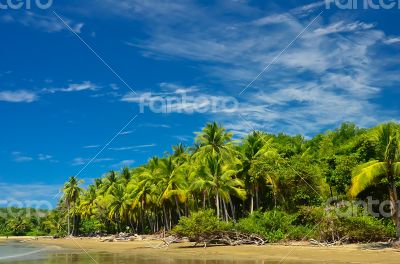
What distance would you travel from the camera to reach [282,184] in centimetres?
4069

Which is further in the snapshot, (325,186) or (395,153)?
(325,186)

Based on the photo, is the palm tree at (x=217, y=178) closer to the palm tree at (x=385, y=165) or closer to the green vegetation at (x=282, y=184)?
the green vegetation at (x=282, y=184)

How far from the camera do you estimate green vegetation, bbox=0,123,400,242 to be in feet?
90.6

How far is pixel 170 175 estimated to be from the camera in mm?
50188

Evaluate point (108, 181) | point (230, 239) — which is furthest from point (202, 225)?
point (108, 181)

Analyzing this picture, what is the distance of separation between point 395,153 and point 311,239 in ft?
30.1

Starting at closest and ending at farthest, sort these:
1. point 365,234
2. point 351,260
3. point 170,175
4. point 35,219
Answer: point 351,260 < point 365,234 < point 170,175 < point 35,219

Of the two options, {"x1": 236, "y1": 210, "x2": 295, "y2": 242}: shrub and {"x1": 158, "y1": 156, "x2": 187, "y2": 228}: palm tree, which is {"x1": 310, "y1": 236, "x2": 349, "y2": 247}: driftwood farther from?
{"x1": 158, "y1": 156, "x2": 187, "y2": 228}: palm tree

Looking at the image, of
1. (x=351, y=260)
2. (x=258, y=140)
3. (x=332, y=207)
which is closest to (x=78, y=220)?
(x=258, y=140)

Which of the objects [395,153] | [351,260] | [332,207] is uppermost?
[395,153]

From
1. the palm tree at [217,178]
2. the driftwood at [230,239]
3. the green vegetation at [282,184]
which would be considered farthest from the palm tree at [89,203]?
the driftwood at [230,239]

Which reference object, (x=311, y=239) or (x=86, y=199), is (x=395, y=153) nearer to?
(x=311, y=239)

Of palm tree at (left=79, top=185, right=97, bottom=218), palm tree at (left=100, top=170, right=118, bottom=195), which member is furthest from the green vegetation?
palm tree at (left=79, top=185, right=97, bottom=218)

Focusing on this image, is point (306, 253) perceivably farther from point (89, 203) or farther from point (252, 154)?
point (89, 203)
